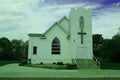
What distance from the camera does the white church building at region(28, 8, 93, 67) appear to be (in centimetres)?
3306

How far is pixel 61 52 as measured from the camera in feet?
113

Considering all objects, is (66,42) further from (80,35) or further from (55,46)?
(80,35)

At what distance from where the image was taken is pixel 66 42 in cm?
3459

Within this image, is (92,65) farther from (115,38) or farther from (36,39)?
(115,38)

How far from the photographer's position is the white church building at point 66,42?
1302 inches

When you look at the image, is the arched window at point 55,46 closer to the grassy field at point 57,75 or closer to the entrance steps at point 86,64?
the entrance steps at point 86,64

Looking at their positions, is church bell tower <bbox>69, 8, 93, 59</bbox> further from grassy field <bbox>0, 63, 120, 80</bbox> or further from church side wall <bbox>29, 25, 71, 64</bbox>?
grassy field <bbox>0, 63, 120, 80</bbox>

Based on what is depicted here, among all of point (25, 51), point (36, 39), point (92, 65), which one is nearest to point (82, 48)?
point (92, 65)

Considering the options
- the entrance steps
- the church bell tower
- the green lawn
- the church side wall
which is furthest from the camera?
the church side wall

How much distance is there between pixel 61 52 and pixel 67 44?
1678 mm

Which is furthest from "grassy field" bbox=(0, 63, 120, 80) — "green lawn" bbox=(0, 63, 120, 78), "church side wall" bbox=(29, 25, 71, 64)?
"church side wall" bbox=(29, 25, 71, 64)

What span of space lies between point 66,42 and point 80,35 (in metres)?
2.89

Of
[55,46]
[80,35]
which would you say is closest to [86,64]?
[80,35]

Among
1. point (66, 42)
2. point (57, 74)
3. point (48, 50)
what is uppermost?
point (66, 42)
